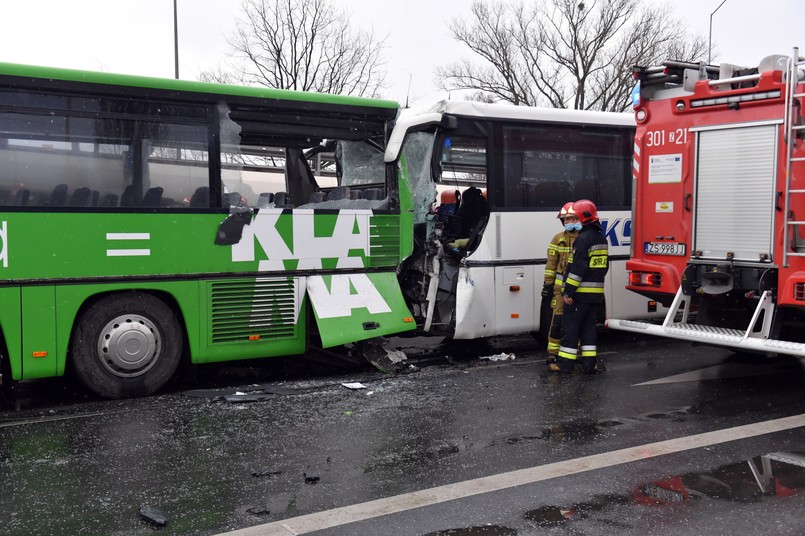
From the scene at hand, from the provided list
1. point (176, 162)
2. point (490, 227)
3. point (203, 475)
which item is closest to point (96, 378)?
point (176, 162)

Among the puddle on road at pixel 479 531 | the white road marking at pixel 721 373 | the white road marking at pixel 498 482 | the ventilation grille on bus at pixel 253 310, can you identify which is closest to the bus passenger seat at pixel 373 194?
the ventilation grille on bus at pixel 253 310

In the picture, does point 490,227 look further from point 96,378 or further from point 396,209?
point 96,378

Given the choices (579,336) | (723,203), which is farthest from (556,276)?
(723,203)

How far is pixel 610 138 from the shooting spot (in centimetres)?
1057

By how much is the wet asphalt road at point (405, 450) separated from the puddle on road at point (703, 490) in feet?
0.06

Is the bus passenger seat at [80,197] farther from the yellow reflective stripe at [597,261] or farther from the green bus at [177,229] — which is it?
the yellow reflective stripe at [597,261]

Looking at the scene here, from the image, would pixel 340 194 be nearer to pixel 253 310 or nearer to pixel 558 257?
pixel 253 310

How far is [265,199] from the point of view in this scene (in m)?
8.40

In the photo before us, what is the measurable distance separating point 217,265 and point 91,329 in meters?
1.32

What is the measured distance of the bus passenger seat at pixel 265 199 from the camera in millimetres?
8320

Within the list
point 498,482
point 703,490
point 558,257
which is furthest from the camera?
point 558,257

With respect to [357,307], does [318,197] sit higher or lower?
Answer: higher

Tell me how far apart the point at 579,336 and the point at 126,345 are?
4674mm

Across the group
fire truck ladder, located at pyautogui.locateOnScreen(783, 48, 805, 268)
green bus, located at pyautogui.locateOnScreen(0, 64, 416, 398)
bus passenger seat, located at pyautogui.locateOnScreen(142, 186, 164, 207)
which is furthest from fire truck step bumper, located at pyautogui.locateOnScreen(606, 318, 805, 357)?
bus passenger seat, located at pyautogui.locateOnScreen(142, 186, 164, 207)
